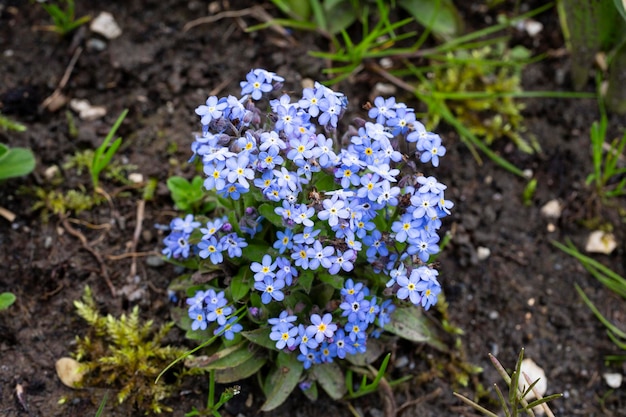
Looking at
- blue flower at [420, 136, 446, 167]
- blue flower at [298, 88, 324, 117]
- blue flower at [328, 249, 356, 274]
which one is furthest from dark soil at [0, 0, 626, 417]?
blue flower at [298, 88, 324, 117]

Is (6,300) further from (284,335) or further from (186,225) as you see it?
(284,335)

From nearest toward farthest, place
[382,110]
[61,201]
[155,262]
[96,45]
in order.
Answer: [382,110]
[155,262]
[61,201]
[96,45]

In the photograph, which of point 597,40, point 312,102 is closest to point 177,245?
point 312,102

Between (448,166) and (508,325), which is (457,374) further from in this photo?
(448,166)

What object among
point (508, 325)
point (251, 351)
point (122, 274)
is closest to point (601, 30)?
point (508, 325)

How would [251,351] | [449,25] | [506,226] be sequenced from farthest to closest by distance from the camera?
[449,25] → [506,226] → [251,351]

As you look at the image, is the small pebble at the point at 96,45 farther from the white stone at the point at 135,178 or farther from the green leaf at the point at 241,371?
the green leaf at the point at 241,371
